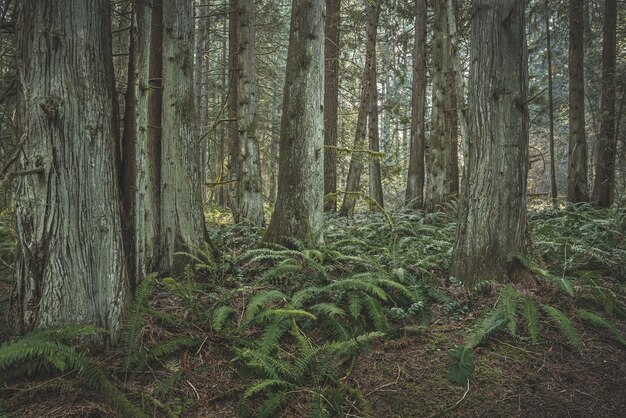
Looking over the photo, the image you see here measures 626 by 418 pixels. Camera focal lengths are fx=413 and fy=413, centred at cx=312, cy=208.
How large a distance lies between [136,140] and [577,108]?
11288 mm

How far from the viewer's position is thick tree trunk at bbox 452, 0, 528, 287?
14.8ft

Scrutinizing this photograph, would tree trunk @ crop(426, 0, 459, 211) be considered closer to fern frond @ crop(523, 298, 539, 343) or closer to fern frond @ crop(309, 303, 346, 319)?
fern frond @ crop(523, 298, 539, 343)

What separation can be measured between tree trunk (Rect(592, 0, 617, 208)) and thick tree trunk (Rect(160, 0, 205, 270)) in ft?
33.9

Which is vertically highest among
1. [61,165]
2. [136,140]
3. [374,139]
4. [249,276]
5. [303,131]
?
[374,139]

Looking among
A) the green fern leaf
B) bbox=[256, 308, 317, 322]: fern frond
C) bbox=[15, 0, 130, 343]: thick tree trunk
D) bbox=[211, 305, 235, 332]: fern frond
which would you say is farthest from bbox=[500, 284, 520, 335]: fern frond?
bbox=[15, 0, 130, 343]: thick tree trunk

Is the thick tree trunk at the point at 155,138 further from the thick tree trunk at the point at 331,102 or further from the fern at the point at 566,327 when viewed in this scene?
the thick tree trunk at the point at 331,102

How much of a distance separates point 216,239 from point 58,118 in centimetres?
394

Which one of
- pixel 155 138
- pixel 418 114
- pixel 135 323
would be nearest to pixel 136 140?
pixel 155 138

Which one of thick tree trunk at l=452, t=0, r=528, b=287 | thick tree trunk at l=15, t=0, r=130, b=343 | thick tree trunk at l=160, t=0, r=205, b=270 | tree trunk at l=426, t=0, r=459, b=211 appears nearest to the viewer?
thick tree trunk at l=15, t=0, r=130, b=343

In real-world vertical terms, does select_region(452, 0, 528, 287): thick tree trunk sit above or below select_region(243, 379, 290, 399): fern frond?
above

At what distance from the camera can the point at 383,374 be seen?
3465 millimetres

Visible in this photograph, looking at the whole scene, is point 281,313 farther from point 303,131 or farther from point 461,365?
point 303,131

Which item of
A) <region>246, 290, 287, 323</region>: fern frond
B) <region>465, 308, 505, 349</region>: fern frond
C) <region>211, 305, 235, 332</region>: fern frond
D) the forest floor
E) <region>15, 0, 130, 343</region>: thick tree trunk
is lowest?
the forest floor

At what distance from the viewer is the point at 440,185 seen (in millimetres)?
10242
